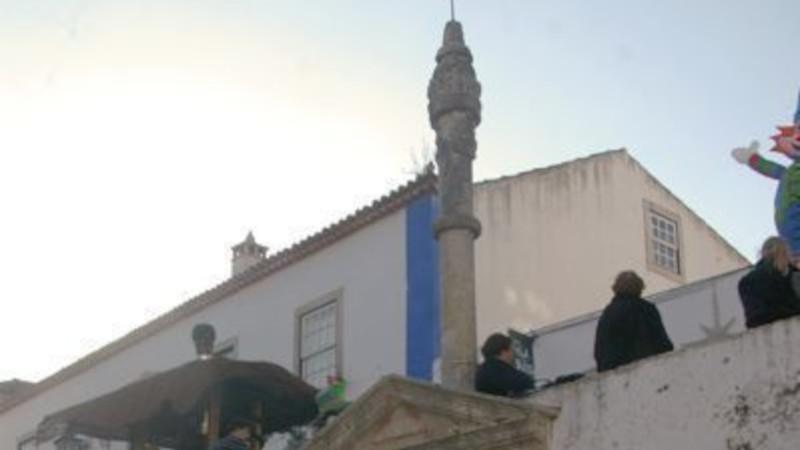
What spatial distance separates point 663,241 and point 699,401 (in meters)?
10.7

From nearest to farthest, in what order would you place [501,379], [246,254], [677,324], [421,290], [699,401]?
[699,401], [501,379], [677,324], [421,290], [246,254]

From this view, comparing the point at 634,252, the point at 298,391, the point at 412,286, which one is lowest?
the point at 298,391

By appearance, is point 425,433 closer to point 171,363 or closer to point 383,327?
point 383,327

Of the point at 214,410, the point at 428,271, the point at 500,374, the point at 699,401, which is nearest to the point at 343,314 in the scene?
the point at 428,271

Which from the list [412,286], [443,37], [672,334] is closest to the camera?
[443,37]

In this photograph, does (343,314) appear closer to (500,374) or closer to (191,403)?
(191,403)

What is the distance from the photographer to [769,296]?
8.09 metres

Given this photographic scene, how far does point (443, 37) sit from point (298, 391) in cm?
327

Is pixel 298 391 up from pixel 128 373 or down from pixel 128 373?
down

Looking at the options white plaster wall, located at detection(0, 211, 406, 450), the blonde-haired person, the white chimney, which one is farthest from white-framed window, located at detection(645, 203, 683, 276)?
the blonde-haired person

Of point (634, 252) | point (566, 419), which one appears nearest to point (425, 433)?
point (566, 419)

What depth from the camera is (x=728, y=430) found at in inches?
307

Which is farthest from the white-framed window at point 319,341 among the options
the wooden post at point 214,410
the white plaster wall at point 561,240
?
the wooden post at point 214,410

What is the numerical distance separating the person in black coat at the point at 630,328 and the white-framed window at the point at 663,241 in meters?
9.31
